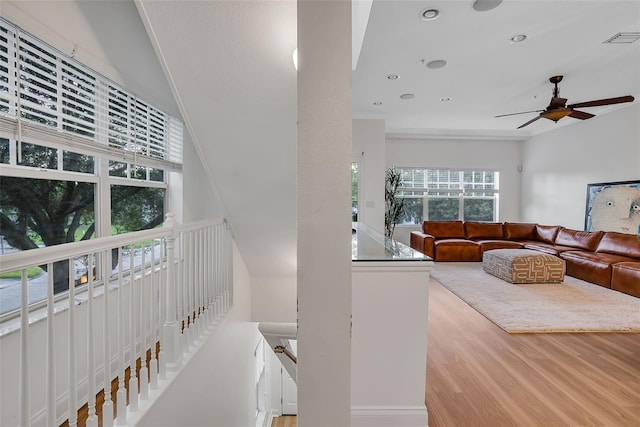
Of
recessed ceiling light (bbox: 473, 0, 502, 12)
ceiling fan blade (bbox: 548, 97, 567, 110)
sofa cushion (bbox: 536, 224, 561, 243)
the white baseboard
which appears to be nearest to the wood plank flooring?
the white baseboard

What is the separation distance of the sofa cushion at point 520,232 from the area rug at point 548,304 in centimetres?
194

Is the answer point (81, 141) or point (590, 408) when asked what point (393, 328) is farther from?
point (81, 141)

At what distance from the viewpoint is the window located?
1.54 meters

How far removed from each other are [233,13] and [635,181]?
6319 millimetres

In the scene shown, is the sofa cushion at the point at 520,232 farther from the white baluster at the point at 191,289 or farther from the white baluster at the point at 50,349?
the white baluster at the point at 50,349

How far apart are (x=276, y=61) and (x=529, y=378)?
272 cm

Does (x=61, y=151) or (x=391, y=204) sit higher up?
(x=61, y=151)

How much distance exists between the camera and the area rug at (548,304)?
2.94 m

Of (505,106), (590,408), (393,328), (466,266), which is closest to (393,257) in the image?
(393,328)

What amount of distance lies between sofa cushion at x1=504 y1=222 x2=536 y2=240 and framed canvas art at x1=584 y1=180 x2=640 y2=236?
95 centimetres

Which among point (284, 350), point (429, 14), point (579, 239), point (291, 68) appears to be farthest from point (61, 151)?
point (579, 239)

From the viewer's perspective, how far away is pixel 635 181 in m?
4.80

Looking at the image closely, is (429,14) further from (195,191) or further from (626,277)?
(626,277)

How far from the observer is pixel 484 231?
666cm
